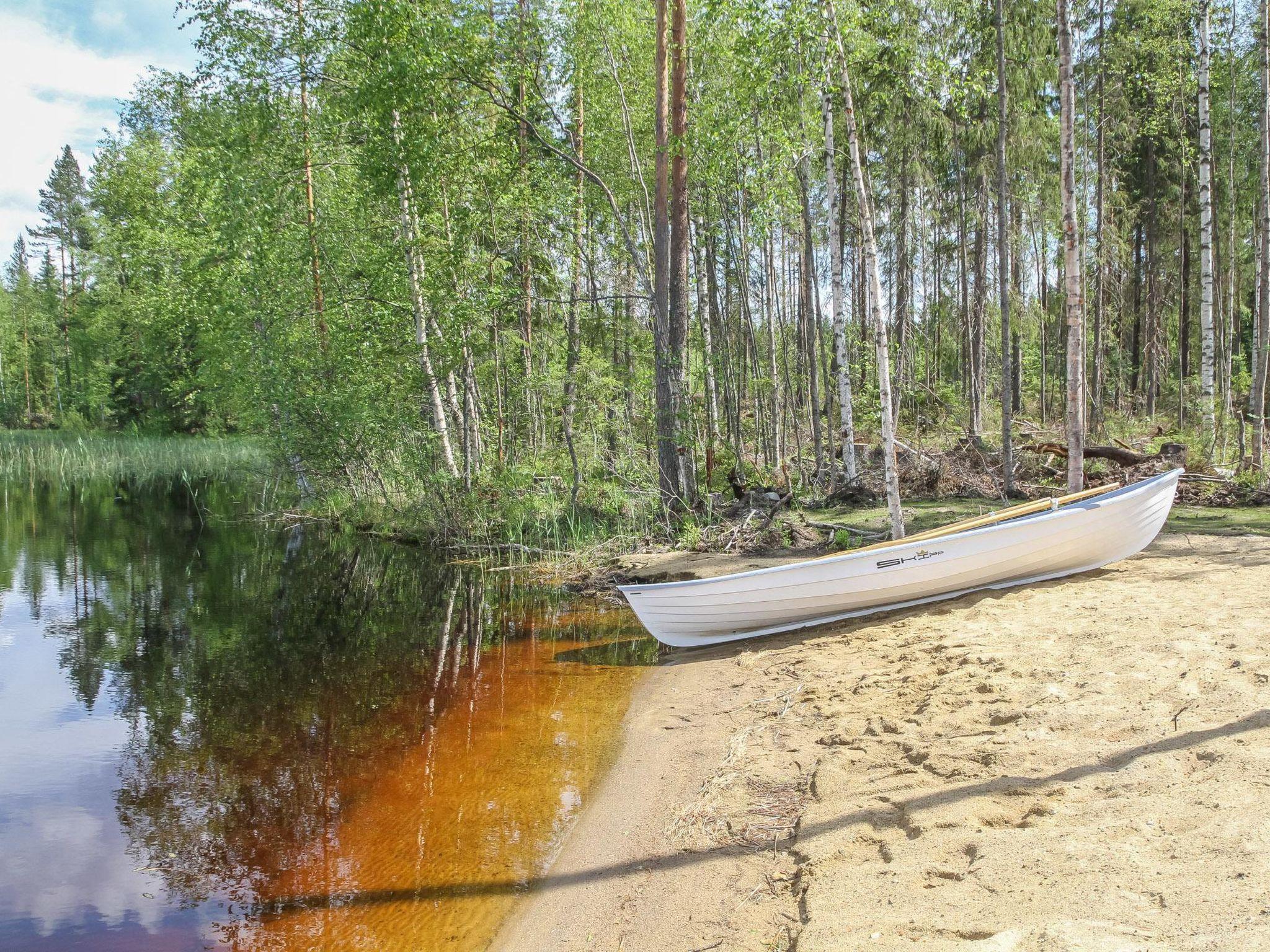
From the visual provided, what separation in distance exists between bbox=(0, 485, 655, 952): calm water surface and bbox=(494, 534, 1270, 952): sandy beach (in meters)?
0.57

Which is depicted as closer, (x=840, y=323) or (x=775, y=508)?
(x=775, y=508)

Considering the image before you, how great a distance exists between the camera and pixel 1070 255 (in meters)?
8.62

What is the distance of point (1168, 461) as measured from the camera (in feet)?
38.7

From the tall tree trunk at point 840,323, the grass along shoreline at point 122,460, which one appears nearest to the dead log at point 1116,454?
the tall tree trunk at point 840,323

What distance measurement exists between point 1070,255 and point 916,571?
4.02 metres

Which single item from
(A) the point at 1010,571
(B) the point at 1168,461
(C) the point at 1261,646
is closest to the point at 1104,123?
(B) the point at 1168,461

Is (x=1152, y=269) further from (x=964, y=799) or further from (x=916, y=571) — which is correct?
(x=964, y=799)

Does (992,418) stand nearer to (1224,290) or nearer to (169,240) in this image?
(1224,290)

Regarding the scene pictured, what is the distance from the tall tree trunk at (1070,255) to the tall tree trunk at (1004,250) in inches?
101

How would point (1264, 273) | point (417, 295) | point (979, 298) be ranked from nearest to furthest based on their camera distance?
point (1264, 273) → point (417, 295) → point (979, 298)

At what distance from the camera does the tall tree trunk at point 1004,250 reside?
11.2 metres

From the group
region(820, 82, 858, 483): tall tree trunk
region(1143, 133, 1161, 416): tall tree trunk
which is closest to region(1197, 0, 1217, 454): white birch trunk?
region(820, 82, 858, 483): tall tree trunk

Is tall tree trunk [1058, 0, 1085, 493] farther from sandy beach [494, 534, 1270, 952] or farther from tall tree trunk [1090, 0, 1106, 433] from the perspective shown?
tall tree trunk [1090, 0, 1106, 433]

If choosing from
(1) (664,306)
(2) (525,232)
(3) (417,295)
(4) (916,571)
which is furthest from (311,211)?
(4) (916,571)
